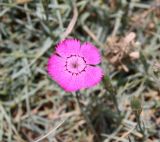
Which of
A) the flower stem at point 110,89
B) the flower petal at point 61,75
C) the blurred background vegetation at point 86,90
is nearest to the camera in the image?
the flower petal at point 61,75

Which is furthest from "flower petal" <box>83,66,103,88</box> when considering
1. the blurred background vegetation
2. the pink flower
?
the blurred background vegetation

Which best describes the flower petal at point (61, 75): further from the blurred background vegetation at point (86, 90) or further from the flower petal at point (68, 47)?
the blurred background vegetation at point (86, 90)

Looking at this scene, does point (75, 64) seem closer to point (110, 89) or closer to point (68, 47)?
point (68, 47)

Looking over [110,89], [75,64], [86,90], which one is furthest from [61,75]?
[86,90]

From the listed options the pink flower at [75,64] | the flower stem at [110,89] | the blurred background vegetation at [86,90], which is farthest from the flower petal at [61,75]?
the blurred background vegetation at [86,90]

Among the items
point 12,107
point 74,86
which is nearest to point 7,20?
point 12,107

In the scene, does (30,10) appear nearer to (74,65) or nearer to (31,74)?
(31,74)
